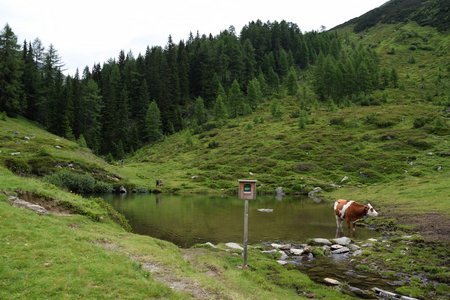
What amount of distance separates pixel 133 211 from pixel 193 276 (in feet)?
107

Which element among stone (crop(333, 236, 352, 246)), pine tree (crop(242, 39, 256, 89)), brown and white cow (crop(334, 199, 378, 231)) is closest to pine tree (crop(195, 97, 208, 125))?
pine tree (crop(242, 39, 256, 89))

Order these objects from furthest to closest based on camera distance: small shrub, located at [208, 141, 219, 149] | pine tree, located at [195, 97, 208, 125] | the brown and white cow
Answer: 1. pine tree, located at [195, 97, 208, 125]
2. small shrub, located at [208, 141, 219, 149]
3. the brown and white cow

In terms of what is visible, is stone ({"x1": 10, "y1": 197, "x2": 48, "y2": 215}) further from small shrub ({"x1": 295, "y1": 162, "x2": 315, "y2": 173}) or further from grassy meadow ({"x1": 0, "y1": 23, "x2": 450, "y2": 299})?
small shrub ({"x1": 295, "y1": 162, "x2": 315, "y2": 173})

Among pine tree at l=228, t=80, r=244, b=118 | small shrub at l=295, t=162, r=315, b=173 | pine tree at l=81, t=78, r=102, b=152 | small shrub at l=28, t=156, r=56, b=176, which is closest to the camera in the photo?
small shrub at l=28, t=156, r=56, b=176

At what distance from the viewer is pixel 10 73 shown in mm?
109375

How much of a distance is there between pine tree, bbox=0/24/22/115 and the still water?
6206 cm

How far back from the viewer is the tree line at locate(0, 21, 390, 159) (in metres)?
119

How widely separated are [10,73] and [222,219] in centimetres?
9236

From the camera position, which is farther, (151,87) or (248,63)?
(248,63)

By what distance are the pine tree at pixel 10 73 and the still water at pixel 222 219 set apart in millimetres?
62055

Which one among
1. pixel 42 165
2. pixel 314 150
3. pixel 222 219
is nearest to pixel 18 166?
pixel 42 165

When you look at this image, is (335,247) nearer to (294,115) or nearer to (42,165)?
(42,165)

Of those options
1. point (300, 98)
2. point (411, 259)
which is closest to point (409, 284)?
point (411, 259)

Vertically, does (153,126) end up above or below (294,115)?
below
